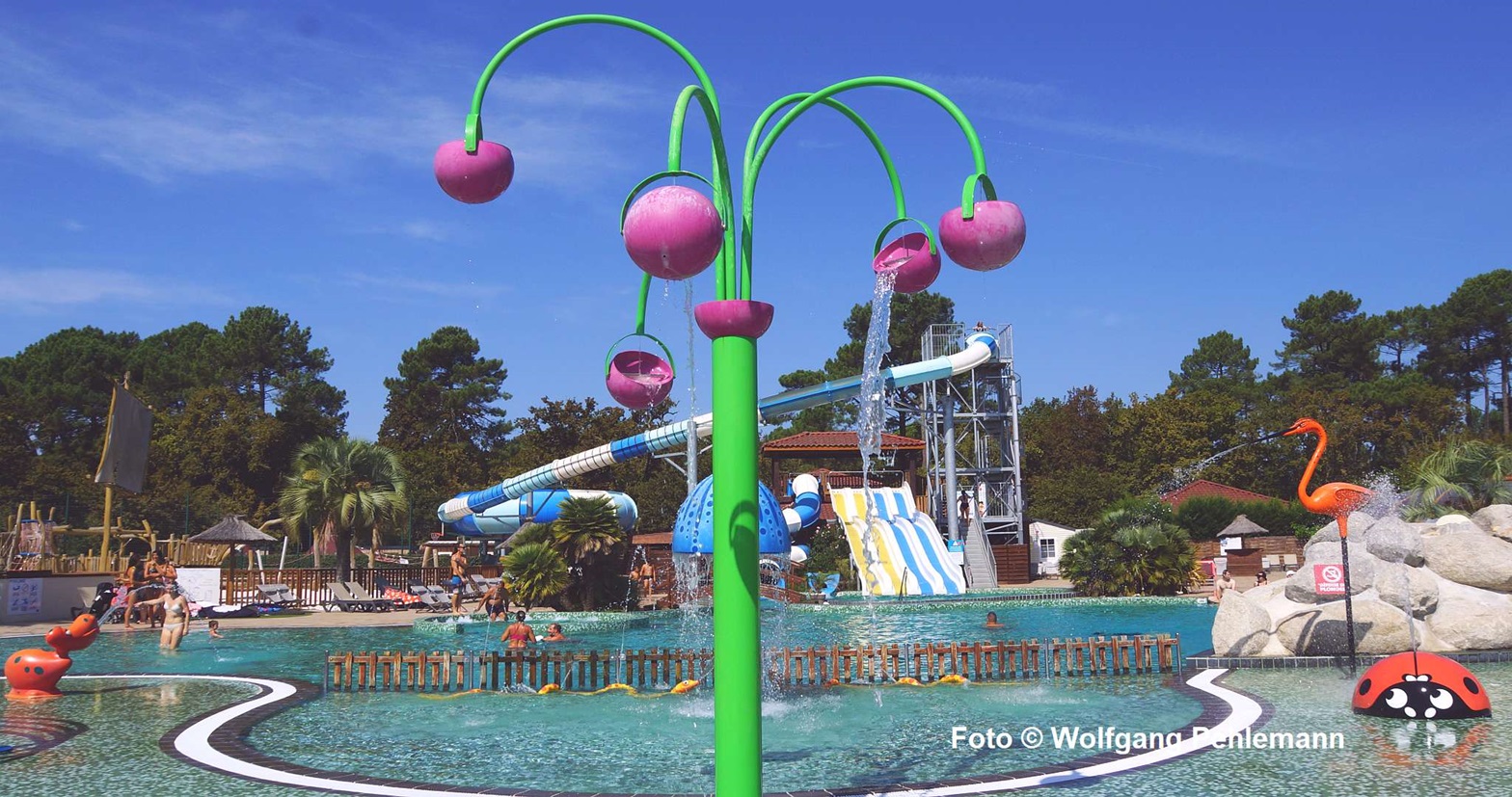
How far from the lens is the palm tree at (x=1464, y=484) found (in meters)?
21.7

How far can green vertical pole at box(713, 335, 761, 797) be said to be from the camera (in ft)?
18.5

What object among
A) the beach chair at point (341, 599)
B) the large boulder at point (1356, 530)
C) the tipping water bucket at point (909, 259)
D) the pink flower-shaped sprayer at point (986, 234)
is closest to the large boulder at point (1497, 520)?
the large boulder at point (1356, 530)

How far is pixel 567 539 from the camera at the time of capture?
25.3 m

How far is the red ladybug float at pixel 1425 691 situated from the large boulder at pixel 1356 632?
421cm

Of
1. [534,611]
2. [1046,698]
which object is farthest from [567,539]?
[1046,698]

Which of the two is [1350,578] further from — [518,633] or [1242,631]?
[518,633]

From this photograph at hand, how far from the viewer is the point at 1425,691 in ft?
32.7

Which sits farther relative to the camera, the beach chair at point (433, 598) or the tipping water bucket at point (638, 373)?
the beach chair at point (433, 598)

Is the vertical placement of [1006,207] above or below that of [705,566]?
above

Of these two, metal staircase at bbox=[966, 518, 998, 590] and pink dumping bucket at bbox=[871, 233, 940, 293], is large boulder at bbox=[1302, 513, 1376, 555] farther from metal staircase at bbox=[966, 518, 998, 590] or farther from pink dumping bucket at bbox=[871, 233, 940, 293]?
metal staircase at bbox=[966, 518, 998, 590]

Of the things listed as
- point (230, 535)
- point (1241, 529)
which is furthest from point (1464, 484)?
point (230, 535)

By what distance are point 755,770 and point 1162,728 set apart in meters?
6.25

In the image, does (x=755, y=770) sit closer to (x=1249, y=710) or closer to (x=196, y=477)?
(x=1249, y=710)

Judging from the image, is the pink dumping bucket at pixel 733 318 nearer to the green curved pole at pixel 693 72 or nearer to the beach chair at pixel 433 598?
the green curved pole at pixel 693 72
